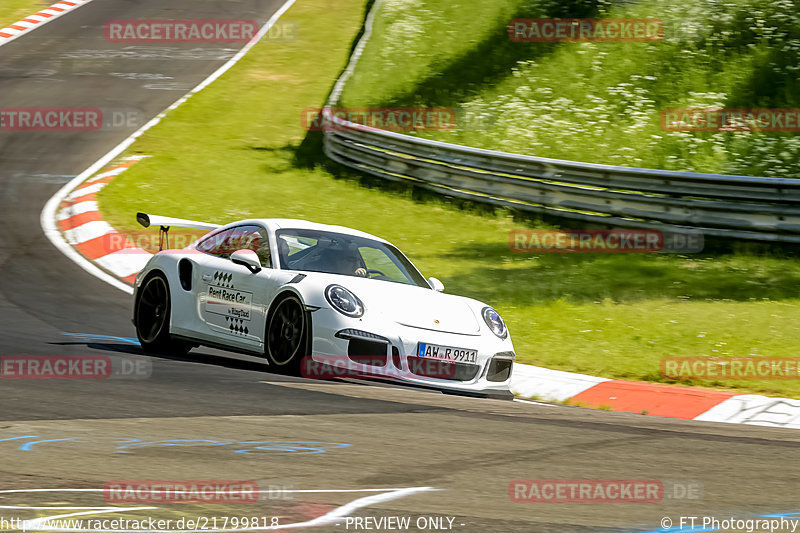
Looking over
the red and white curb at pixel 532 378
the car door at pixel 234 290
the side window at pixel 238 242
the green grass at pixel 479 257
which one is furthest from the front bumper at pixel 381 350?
the green grass at pixel 479 257

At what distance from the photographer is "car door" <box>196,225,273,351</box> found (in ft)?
28.5

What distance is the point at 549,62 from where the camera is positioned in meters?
20.9

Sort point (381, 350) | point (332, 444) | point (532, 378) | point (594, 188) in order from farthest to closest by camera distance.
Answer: point (594, 188) → point (532, 378) → point (381, 350) → point (332, 444)

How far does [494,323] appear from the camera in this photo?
340 inches

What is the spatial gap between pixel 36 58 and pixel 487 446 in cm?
2353

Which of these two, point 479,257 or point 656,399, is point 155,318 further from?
point 479,257

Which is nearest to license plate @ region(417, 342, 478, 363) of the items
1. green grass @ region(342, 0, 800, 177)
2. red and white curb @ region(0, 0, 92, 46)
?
green grass @ region(342, 0, 800, 177)

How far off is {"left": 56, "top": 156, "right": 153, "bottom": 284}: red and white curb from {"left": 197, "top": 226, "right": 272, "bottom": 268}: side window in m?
2.98

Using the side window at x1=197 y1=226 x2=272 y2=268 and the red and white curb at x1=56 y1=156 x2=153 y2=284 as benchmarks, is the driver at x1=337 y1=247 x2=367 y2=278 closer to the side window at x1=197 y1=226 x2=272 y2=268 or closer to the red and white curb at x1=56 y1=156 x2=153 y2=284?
the side window at x1=197 y1=226 x2=272 y2=268

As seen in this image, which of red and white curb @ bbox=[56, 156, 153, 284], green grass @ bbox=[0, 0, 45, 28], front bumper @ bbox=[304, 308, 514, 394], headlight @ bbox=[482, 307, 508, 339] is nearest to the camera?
front bumper @ bbox=[304, 308, 514, 394]

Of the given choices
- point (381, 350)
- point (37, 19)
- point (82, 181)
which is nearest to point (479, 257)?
point (381, 350)

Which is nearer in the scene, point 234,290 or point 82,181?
point 234,290

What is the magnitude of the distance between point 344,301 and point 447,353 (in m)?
0.84

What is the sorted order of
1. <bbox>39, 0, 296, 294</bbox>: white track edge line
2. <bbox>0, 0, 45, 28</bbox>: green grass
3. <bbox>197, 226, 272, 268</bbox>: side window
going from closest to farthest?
<bbox>197, 226, 272, 268</bbox>: side window, <bbox>39, 0, 296, 294</bbox>: white track edge line, <bbox>0, 0, 45, 28</bbox>: green grass
